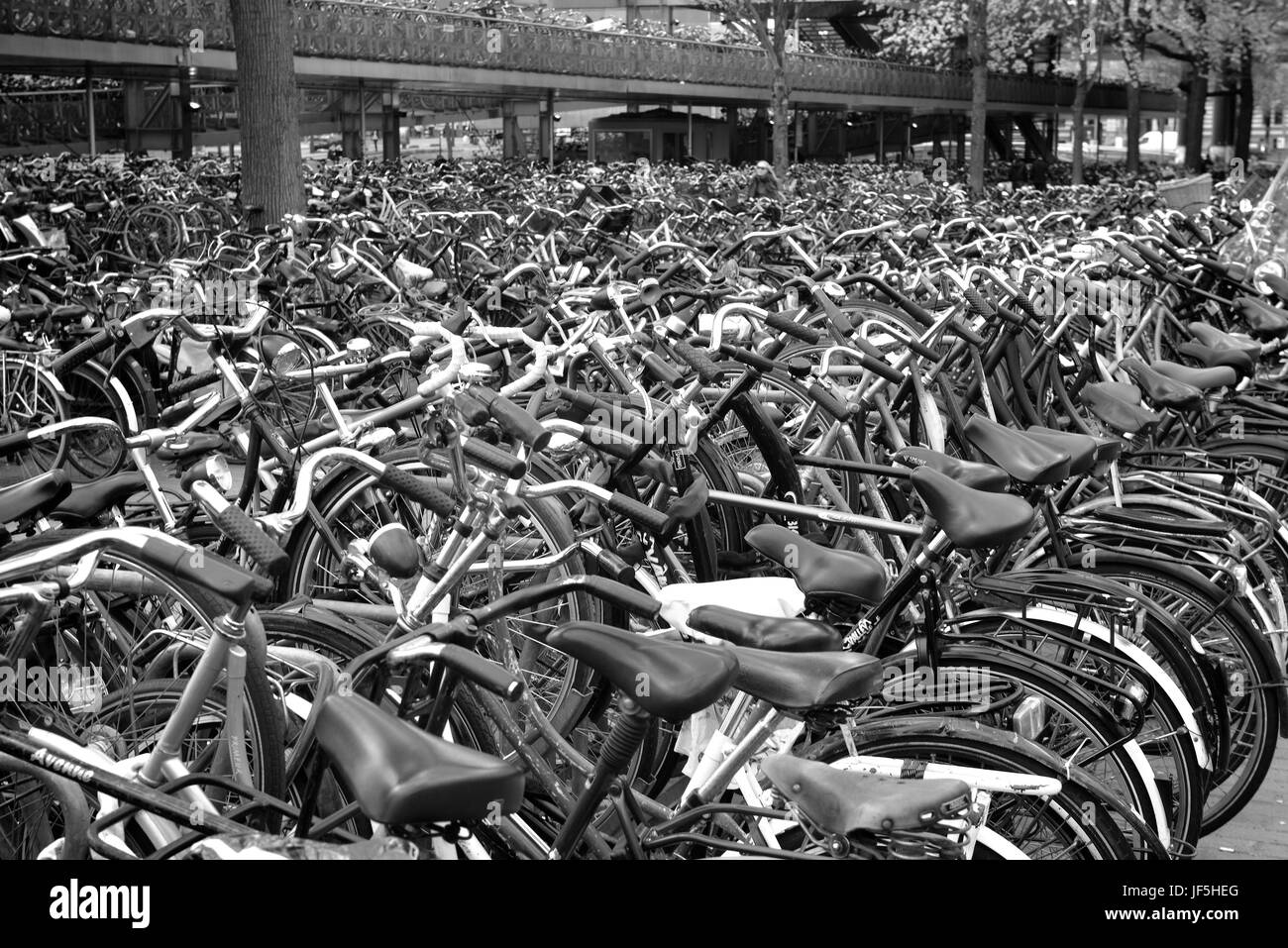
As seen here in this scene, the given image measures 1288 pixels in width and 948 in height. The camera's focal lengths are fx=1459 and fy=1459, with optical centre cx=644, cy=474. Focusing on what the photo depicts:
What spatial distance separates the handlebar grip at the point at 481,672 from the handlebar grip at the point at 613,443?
5.12 ft

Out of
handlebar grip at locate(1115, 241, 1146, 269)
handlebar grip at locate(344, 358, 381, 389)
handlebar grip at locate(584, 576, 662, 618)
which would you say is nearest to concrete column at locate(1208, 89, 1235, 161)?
handlebar grip at locate(1115, 241, 1146, 269)

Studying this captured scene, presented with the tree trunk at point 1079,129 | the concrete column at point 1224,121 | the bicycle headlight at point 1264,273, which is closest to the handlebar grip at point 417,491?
the bicycle headlight at point 1264,273

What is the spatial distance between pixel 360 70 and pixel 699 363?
884 inches

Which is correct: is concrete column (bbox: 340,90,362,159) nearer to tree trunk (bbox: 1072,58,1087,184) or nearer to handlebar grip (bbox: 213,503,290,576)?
tree trunk (bbox: 1072,58,1087,184)

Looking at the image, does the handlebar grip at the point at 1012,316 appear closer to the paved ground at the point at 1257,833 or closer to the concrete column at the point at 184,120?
the paved ground at the point at 1257,833

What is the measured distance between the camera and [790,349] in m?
5.88

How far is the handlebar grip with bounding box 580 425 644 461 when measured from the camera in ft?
11.8

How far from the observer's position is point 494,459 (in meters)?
2.94

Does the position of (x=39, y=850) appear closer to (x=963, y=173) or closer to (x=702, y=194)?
(x=702, y=194)

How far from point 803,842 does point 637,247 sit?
6.99 meters

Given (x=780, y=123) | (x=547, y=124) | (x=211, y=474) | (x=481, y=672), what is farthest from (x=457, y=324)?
(x=547, y=124)

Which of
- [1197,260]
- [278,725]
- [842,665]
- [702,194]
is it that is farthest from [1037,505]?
[702,194]

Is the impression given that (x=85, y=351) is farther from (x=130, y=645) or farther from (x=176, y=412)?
(x=130, y=645)

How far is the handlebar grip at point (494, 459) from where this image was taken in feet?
9.28
